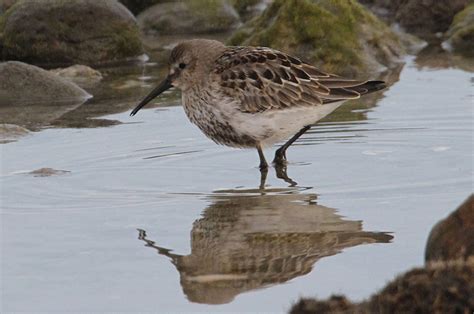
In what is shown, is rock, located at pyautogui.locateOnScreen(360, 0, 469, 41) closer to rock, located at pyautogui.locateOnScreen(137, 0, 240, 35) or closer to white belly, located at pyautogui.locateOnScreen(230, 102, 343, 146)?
rock, located at pyautogui.locateOnScreen(137, 0, 240, 35)

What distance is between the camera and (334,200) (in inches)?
311

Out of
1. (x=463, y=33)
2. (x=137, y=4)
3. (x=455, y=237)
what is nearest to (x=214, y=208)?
(x=455, y=237)

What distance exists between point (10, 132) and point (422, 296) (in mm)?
6920

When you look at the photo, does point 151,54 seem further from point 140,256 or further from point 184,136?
point 140,256

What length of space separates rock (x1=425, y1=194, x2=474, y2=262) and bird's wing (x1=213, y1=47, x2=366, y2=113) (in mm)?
3560

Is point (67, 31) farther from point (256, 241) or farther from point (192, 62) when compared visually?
point (256, 241)

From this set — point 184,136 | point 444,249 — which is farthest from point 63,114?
point 444,249

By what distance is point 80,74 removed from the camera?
48.0 ft

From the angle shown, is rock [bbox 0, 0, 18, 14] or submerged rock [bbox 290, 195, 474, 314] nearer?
submerged rock [bbox 290, 195, 474, 314]

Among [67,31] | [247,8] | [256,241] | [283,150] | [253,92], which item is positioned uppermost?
[247,8]

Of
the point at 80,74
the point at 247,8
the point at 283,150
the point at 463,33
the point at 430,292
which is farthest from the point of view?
the point at 247,8

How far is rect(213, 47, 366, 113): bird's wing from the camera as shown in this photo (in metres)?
9.11

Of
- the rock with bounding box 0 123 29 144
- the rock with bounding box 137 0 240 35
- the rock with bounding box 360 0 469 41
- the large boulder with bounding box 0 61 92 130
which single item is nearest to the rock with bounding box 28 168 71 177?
the rock with bounding box 0 123 29 144

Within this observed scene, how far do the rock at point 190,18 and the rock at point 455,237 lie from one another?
41.7 ft
